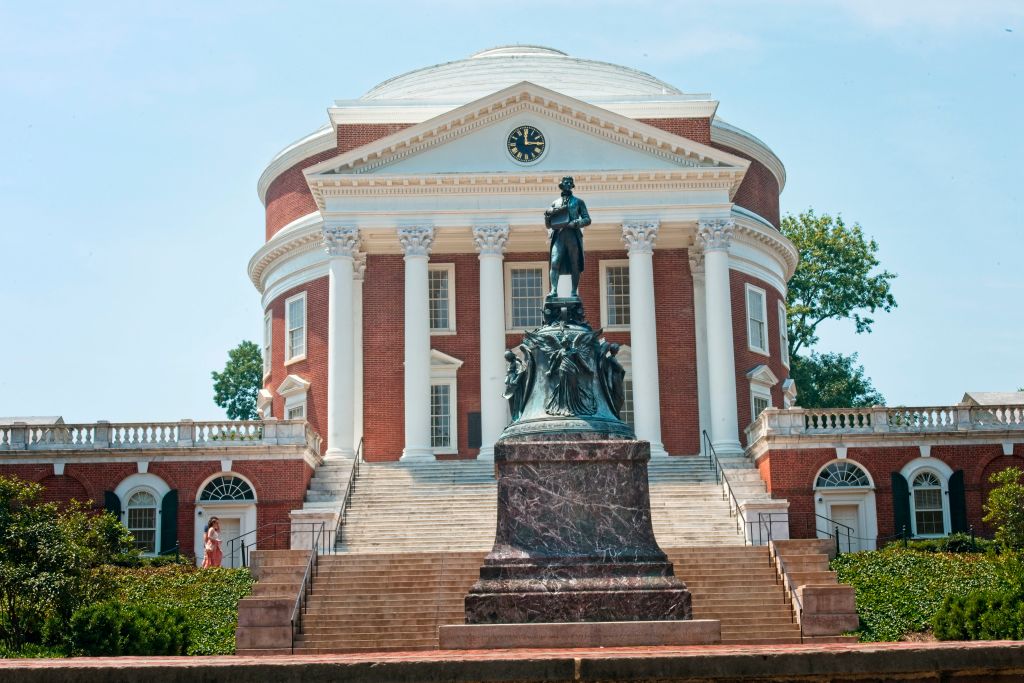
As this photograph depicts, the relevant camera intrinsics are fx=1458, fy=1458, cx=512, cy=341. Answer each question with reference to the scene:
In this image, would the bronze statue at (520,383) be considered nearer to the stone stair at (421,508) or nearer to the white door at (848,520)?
the stone stair at (421,508)

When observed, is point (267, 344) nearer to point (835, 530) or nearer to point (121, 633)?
point (835, 530)

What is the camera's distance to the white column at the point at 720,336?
1690 inches

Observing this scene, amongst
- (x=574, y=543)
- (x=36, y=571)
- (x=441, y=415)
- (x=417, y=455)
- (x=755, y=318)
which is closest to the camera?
(x=574, y=543)

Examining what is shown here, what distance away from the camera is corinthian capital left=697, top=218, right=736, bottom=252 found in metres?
44.6

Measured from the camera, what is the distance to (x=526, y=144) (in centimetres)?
4509

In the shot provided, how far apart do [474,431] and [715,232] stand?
10.0 metres

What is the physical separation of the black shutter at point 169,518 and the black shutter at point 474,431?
34.1 ft

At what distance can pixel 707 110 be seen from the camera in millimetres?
48000

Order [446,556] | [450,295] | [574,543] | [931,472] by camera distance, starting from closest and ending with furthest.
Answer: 1. [574,543]
2. [446,556]
3. [931,472]
4. [450,295]

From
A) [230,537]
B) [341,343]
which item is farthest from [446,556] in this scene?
[341,343]

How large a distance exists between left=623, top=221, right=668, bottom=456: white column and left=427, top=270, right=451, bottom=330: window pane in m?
6.96

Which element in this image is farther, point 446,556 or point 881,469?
point 881,469

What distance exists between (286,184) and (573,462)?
38532 millimetres

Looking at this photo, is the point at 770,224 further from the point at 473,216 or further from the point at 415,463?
the point at 415,463
